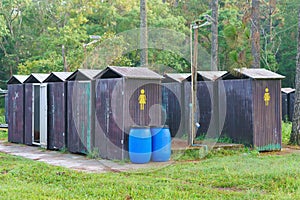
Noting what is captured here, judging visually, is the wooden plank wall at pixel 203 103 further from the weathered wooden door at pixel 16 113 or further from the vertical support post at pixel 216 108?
the weathered wooden door at pixel 16 113

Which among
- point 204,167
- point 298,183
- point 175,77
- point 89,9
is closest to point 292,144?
point 175,77

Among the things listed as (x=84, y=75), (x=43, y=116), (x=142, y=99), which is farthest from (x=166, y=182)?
(x=43, y=116)

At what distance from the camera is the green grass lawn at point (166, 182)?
715cm

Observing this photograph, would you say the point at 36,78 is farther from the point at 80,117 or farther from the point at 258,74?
the point at 258,74

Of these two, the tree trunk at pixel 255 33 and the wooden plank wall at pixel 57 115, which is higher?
the tree trunk at pixel 255 33

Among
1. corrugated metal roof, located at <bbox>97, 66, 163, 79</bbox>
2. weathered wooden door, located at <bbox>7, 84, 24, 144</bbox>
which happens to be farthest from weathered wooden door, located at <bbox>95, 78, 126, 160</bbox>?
weathered wooden door, located at <bbox>7, 84, 24, 144</bbox>

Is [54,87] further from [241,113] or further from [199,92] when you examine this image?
[241,113]

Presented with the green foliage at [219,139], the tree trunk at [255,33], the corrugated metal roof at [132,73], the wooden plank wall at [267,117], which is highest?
the tree trunk at [255,33]

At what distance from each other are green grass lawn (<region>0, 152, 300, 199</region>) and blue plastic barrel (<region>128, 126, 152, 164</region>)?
30.9 inches

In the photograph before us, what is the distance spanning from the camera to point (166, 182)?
803 cm


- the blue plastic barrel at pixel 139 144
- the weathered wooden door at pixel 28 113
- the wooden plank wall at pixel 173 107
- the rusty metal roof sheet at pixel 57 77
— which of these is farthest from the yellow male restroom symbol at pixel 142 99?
the weathered wooden door at pixel 28 113

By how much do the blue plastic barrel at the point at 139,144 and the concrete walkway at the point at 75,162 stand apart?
0.60 feet

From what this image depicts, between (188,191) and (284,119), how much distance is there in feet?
49.1

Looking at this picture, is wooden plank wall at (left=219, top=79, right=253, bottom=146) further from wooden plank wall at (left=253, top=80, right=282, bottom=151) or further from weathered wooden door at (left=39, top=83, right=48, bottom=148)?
weathered wooden door at (left=39, top=83, right=48, bottom=148)
